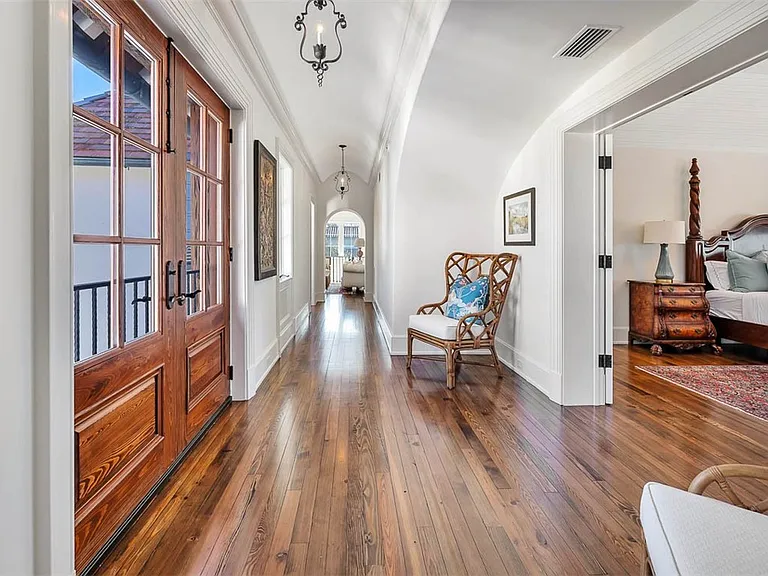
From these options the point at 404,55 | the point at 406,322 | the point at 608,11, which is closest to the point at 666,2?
the point at 608,11

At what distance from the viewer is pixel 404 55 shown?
3.62 metres

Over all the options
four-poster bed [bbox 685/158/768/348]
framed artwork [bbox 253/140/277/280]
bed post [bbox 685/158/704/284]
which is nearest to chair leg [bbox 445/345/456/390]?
framed artwork [bbox 253/140/277/280]

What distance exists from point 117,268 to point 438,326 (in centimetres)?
280

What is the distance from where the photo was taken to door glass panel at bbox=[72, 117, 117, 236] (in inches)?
61.6

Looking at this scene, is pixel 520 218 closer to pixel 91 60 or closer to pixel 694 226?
pixel 694 226

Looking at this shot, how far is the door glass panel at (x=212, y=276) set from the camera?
9.73ft

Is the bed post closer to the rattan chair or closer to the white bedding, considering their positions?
the white bedding

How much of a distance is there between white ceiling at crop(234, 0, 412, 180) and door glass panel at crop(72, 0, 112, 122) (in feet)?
4.27

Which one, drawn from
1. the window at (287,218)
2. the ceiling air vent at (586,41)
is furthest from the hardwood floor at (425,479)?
the window at (287,218)

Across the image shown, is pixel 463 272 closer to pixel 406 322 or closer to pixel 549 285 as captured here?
pixel 406 322

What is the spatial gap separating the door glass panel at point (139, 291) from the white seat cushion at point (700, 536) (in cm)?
185

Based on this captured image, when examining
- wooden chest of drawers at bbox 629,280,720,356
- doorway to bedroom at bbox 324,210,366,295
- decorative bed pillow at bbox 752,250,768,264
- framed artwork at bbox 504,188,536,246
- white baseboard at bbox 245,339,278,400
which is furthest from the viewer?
doorway to bedroom at bbox 324,210,366,295

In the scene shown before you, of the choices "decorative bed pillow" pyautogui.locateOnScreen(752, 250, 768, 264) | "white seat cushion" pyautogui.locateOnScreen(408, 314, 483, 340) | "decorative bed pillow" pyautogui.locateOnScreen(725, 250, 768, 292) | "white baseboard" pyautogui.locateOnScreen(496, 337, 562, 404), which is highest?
"decorative bed pillow" pyautogui.locateOnScreen(752, 250, 768, 264)

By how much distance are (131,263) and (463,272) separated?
3.36 meters
